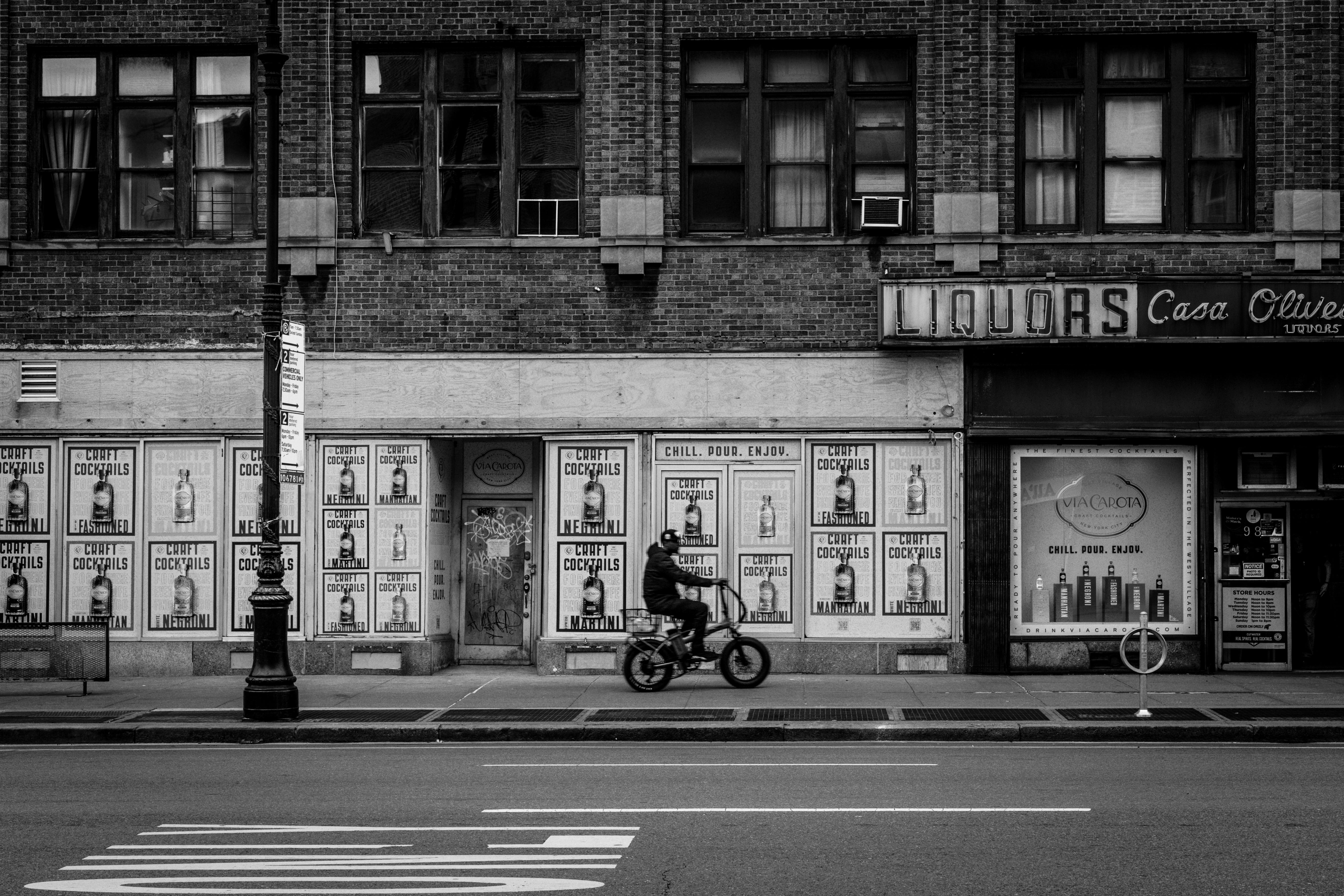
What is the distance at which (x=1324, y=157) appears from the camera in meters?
18.4

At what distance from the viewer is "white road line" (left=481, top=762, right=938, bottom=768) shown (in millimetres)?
12453

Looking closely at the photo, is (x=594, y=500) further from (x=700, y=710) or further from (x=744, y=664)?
(x=700, y=710)

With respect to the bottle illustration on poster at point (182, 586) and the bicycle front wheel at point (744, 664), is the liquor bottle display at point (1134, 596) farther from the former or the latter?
the bottle illustration on poster at point (182, 586)

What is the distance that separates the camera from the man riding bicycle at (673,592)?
16.9m

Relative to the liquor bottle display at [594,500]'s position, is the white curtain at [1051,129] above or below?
above

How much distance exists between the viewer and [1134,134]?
1902 cm

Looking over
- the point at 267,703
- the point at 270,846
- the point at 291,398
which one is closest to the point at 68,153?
the point at 291,398

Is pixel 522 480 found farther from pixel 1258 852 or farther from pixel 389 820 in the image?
pixel 1258 852

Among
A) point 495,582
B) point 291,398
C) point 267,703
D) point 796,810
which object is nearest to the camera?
point 796,810

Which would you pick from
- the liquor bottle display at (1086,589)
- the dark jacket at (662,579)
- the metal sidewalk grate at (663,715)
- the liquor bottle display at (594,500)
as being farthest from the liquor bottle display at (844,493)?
the metal sidewalk grate at (663,715)

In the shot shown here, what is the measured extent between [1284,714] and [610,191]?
9.85 metres

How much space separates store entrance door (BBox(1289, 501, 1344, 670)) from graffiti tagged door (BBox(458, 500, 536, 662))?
383 inches

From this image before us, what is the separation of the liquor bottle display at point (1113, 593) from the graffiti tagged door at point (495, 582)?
24.2 feet

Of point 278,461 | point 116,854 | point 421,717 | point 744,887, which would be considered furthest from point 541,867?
point 278,461
